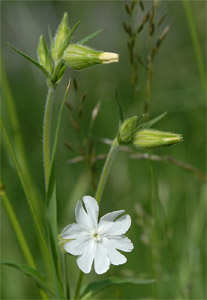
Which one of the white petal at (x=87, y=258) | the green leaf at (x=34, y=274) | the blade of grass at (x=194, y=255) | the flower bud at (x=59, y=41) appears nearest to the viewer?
the white petal at (x=87, y=258)

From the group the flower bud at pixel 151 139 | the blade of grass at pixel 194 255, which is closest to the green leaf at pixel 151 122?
the flower bud at pixel 151 139

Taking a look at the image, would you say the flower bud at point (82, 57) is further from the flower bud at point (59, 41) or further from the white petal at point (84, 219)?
the white petal at point (84, 219)

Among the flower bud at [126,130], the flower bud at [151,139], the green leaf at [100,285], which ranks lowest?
the green leaf at [100,285]

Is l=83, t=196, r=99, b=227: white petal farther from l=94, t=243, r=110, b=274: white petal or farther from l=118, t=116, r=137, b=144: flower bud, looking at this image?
l=118, t=116, r=137, b=144: flower bud

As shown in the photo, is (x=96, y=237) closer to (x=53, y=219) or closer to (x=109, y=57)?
(x=53, y=219)

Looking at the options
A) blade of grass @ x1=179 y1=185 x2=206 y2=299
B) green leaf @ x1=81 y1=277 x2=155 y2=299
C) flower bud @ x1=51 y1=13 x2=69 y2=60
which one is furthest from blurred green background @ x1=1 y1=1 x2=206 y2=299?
flower bud @ x1=51 y1=13 x2=69 y2=60
